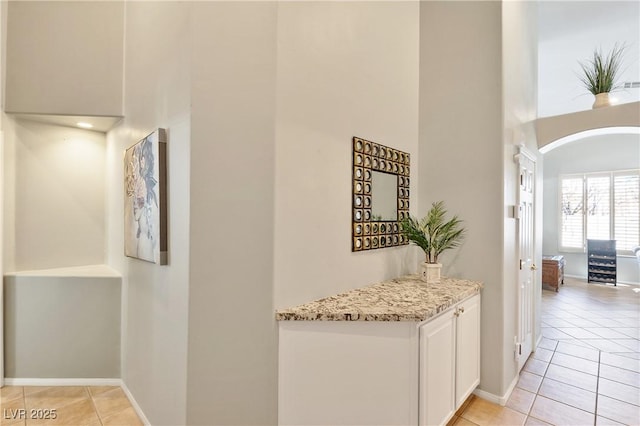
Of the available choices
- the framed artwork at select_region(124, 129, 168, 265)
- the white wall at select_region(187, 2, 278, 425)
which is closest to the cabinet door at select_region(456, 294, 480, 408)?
the white wall at select_region(187, 2, 278, 425)

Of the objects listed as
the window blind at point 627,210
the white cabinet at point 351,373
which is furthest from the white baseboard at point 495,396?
the window blind at point 627,210

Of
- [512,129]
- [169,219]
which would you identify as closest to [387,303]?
[169,219]

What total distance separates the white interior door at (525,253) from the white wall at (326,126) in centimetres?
121

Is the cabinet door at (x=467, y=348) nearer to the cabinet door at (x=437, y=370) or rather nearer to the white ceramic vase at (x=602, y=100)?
the cabinet door at (x=437, y=370)

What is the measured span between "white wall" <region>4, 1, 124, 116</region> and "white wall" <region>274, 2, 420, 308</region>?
1.77 m

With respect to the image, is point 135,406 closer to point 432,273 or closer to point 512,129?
point 432,273

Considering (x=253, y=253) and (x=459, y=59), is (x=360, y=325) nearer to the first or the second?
(x=253, y=253)

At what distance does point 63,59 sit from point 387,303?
317 cm

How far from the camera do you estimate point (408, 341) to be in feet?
5.57

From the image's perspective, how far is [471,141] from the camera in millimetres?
2605

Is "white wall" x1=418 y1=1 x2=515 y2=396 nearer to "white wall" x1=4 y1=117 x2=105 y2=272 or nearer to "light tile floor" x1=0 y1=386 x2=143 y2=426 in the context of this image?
"light tile floor" x1=0 y1=386 x2=143 y2=426

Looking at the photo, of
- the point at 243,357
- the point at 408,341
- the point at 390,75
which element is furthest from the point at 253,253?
the point at 390,75

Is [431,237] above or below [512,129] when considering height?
below

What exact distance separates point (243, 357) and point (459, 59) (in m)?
2.77
